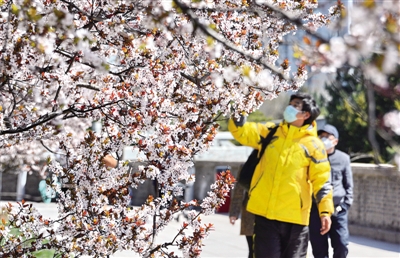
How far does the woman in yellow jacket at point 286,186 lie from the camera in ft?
20.4

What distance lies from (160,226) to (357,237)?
10420 mm

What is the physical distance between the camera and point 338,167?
8.62 meters

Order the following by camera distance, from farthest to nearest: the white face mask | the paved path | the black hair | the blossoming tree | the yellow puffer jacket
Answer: the paved path
the white face mask
the black hair
the yellow puffer jacket
the blossoming tree

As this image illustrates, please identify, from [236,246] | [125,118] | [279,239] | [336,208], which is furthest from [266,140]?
[236,246]

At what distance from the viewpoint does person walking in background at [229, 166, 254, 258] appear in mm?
7617

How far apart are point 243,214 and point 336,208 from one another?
1333 millimetres

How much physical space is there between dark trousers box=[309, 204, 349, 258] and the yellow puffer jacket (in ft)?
5.61

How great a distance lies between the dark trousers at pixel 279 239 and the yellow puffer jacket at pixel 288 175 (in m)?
0.08

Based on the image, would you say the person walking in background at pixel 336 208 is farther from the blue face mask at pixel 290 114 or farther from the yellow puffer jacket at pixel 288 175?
the blue face mask at pixel 290 114

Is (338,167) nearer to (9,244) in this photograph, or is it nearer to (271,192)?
(271,192)

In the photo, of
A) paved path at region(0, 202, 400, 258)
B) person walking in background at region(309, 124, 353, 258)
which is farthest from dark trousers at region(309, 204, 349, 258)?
paved path at region(0, 202, 400, 258)

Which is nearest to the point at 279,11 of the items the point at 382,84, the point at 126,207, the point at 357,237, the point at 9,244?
the point at 382,84

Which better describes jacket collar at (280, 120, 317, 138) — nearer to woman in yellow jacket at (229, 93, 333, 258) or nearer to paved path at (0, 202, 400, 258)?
woman in yellow jacket at (229, 93, 333, 258)

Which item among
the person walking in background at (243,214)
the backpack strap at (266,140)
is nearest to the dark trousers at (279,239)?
the backpack strap at (266,140)
